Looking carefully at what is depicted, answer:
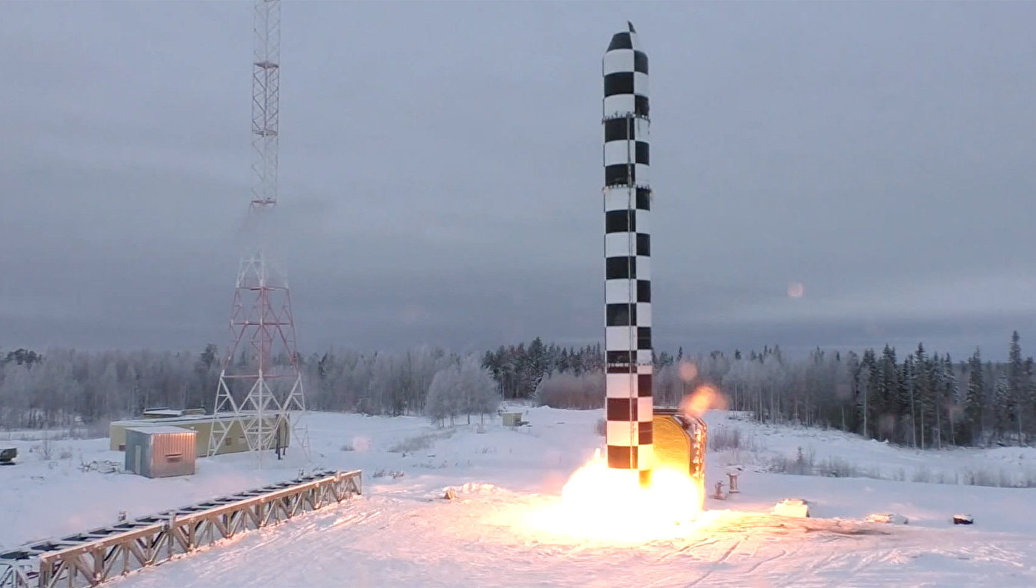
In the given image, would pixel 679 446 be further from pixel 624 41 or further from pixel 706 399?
pixel 706 399

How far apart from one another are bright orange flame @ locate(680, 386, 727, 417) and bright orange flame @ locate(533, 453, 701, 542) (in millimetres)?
92464

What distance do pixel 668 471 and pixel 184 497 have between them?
17.7 meters

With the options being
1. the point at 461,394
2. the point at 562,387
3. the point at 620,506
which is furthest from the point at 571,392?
the point at 620,506

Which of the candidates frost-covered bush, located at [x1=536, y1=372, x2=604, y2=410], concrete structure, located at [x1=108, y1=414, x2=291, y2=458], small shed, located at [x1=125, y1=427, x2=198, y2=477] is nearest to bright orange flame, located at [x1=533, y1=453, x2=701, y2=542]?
small shed, located at [x1=125, y1=427, x2=198, y2=477]

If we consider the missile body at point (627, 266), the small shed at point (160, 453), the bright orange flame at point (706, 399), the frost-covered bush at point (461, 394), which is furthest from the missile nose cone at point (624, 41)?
the bright orange flame at point (706, 399)

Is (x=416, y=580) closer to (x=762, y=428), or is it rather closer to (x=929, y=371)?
(x=762, y=428)

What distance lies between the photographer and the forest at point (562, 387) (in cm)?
7819

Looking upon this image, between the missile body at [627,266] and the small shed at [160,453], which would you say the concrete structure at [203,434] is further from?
the missile body at [627,266]

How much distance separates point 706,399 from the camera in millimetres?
114500

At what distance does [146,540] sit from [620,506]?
10297 millimetres

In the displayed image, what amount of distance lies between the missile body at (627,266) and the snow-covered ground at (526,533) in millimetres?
2541

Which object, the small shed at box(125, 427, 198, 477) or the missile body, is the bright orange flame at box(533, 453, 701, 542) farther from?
the small shed at box(125, 427, 198, 477)

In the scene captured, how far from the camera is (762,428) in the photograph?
7562 cm

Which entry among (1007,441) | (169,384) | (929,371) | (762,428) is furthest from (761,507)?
(169,384)
